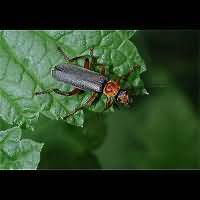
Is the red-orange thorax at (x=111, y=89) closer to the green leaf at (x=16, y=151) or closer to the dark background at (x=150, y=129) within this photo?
the dark background at (x=150, y=129)

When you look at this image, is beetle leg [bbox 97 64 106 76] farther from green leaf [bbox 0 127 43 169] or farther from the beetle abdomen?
green leaf [bbox 0 127 43 169]

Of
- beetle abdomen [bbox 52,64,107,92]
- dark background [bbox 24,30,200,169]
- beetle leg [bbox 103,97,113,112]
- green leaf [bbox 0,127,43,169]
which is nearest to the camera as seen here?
green leaf [bbox 0,127,43,169]

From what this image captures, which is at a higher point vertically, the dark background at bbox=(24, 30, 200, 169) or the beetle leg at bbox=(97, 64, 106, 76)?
the beetle leg at bbox=(97, 64, 106, 76)

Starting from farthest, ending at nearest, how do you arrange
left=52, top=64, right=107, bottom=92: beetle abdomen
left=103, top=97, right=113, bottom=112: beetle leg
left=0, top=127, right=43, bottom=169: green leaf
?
1. left=103, top=97, right=113, bottom=112: beetle leg
2. left=52, top=64, right=107, bottom=92: beetle abdomen
3. left=0, top=127, right=43, bottom=169: green leaf

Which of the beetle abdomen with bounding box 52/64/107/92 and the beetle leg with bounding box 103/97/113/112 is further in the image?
the beetle leg with bounding box 103/97/113/112

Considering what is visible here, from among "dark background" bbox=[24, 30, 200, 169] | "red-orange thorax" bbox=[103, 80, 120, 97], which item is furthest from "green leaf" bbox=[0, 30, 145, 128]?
"dark background" bbox=[24, 30, 200, 169]

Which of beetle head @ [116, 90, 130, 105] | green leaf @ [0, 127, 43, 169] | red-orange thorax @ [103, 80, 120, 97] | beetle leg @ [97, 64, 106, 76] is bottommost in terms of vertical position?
green leaf @ [0, 127, 43, 169]

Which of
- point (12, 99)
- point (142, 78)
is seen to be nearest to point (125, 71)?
point (142, 78)
